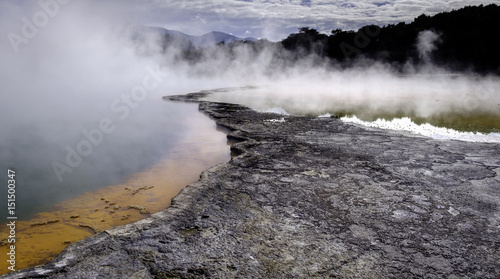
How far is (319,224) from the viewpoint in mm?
2584

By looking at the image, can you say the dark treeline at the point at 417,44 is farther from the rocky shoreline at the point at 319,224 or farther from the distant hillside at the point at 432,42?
the rocky shoreline at the point at 319,224

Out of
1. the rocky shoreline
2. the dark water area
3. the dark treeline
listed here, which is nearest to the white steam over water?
the rocky shoreline

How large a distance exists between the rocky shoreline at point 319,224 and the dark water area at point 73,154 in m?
1.40

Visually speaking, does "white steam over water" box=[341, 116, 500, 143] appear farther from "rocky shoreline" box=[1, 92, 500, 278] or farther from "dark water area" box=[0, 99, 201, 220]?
"dark water area" box=[0, 99, 201, 220]

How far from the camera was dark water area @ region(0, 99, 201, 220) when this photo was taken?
364cm

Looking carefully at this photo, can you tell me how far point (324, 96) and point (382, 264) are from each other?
9.70 metres

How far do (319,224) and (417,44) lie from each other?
73.1 feet

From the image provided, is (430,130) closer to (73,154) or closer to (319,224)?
(319,224)

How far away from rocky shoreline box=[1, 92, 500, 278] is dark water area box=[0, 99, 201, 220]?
140 cm

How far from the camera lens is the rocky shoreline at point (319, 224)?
A: 81.5 inches

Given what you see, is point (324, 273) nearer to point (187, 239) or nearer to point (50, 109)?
point (187, 239)

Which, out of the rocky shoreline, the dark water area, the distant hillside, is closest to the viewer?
the rocky shoreline

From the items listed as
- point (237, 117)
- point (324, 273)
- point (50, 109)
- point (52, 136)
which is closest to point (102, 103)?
point (50, 109)

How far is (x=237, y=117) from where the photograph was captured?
7.16 meters
